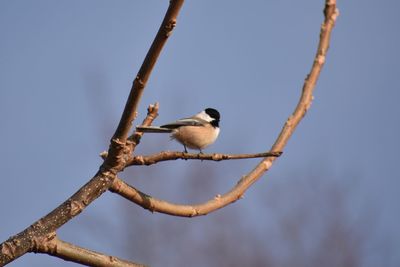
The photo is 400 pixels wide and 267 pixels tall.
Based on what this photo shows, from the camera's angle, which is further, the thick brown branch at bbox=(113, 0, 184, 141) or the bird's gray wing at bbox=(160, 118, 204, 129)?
the bird's gray wing at bbox=(160, 118, 204, 129)

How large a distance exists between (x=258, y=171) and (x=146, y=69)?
0.67 m

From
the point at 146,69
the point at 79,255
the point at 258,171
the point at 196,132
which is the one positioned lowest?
the point at 79,255

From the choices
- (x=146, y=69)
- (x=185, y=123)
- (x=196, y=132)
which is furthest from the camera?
(x=196, y=132)

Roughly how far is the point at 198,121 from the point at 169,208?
3079 mm

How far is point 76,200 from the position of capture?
165 centimetres

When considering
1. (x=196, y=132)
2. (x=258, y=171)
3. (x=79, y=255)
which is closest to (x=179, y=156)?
(x=258, y=171)

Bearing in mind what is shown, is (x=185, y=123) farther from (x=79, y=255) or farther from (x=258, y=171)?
(x=79, y=255)

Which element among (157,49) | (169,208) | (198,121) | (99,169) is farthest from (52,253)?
(198,121)

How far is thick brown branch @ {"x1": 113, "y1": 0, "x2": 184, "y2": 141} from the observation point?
4.45 ft

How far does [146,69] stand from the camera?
147 cm

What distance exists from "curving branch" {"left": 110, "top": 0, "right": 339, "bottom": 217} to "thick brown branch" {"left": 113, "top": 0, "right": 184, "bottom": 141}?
0.25 m

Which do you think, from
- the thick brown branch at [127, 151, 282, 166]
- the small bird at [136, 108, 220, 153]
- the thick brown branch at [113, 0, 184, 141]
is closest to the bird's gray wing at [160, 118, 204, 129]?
the small bird at [136, 108, 220, 153]

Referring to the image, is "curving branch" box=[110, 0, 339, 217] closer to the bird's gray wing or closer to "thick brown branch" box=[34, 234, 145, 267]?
"thick brown branch" box=[34, 234, 145, 267]

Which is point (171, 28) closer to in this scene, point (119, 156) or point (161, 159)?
point (119, 156)
